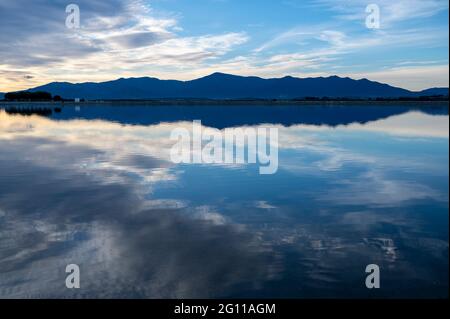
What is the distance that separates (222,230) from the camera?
42.2ft

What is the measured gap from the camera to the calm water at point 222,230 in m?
9.31

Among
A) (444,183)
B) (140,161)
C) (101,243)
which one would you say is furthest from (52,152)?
(444,183)

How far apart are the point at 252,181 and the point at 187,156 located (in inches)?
392

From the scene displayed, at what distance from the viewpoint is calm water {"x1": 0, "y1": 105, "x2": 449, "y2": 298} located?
9312 millimetres

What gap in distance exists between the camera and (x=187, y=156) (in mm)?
29141

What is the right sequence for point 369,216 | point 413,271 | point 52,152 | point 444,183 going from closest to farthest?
1. point 413,271
2. point 369,216
3. point 444,183
4. point 52,152

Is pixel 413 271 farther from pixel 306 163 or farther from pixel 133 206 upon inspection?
pixel 306 163

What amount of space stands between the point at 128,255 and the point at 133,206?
5.01 meters
